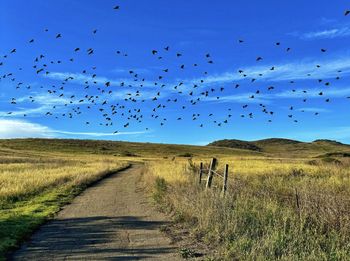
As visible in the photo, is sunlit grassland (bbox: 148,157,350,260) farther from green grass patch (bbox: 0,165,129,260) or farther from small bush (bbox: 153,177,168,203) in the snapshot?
small bush (bbox: 153,177,168,203)

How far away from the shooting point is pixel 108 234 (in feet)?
40.2

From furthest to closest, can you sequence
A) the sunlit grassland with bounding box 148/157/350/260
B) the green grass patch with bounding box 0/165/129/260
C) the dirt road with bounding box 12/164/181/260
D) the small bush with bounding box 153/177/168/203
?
the small bush with bounding box 153/177/168/203 < the green grass patch with bounding box 0/165/129/260 < the dirt road with bounding box 12/164/181/260 < the sunlit grassland with bounding box 148/157/350/260

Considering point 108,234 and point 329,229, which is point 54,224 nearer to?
point 108,234

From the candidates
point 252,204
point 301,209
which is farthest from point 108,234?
point 301,209

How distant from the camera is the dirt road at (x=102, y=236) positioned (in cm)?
991

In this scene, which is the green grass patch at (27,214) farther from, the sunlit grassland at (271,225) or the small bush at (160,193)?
the sunlit grassland at (271,225)

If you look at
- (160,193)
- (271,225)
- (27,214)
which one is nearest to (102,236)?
(271,225)

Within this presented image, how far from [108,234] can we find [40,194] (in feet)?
42.2

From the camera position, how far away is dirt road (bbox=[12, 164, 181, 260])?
9.91 metres

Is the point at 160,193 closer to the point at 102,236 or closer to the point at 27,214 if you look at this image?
the point at 27,214

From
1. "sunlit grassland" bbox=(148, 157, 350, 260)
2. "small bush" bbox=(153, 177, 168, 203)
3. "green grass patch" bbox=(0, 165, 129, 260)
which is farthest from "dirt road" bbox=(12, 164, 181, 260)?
"sunlit grassland" bbox=(148, 157, 350, 260)

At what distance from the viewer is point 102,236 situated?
39.4ft

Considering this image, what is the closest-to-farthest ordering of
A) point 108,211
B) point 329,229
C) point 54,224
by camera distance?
point 329,229 → point 54,224 → point 108,211

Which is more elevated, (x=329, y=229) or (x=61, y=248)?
(x=329, y=229)
